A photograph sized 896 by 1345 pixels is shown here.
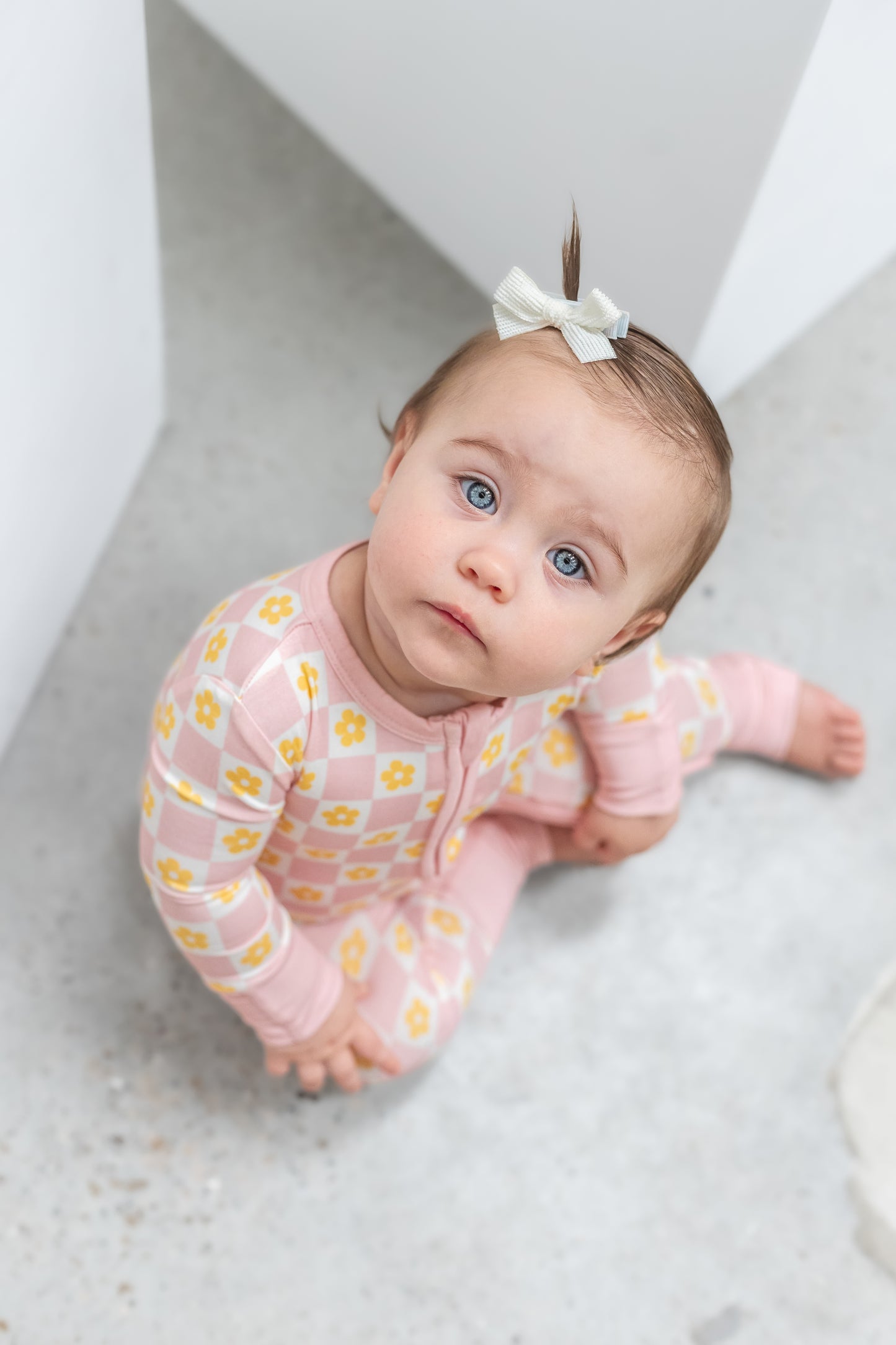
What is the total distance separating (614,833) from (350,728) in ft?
1.01

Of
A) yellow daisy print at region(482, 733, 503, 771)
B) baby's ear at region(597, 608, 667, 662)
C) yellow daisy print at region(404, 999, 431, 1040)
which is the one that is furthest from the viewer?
yellow daisy print at region(404, 999, 431, 1040)

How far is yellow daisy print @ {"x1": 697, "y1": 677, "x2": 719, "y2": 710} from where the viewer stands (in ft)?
3.66

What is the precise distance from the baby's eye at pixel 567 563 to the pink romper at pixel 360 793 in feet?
0.50

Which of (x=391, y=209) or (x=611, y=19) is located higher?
(x=611, y=19)

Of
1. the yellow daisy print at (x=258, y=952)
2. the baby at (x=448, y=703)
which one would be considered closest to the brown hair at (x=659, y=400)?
the baby at (x=448, y=703)

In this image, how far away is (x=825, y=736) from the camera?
1199 millimetres

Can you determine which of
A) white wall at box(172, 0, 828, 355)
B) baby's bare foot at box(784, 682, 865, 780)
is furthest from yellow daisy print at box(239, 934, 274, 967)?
white wall at box(172, 0, 828, 355)

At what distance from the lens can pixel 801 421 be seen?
138cm

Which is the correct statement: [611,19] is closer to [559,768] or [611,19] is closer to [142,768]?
[559,768]

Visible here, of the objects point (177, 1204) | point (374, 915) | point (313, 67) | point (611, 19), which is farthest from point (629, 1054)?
point (313, 67)

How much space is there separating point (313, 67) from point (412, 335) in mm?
264

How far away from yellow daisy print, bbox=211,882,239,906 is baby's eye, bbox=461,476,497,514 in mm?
309

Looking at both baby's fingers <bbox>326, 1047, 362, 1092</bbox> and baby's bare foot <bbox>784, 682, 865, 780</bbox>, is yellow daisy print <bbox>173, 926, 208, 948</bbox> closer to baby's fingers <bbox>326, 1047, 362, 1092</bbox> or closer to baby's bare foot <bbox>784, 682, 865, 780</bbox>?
baby's fingers <bbox>326, 1047, 362, 1092</bbox>

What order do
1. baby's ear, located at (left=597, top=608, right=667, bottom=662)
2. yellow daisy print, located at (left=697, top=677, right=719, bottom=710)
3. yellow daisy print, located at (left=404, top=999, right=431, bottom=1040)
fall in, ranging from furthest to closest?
yellow daisy print, located at (left=697, top=677, right=719, bottom=710) < yellow daisy print, located at (left=404, top=999, right=431, bottom=1040) < baby's ear, located at (left=597, top=608, right=667, bottom=662)
